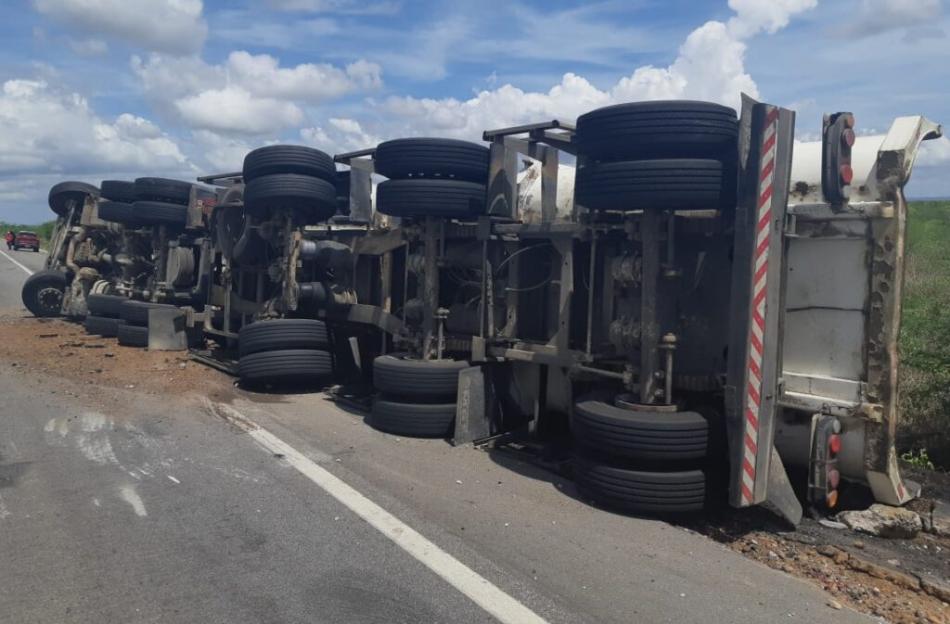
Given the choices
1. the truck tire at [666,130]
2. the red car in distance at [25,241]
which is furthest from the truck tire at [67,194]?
the red car in distance at [25,241]

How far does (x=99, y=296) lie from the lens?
43.7 feet

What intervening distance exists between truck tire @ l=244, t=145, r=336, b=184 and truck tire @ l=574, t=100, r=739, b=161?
15.9 ft

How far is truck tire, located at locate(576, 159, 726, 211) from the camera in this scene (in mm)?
5078

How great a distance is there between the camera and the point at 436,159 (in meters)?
7.32

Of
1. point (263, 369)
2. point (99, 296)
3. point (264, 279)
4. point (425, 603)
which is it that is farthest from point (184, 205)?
point (425, 603)

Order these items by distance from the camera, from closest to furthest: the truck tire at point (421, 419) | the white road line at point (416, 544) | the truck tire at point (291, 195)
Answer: the white road line at point (416, 544) < the truck tire at point (421, 419) < the truck tire at point (291, 195)

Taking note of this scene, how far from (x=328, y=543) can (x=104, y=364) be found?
7148 millimetres

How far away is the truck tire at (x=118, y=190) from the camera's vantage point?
45.0 feet

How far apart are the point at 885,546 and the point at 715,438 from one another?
113 centimetres

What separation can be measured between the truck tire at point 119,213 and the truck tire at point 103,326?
1646mm

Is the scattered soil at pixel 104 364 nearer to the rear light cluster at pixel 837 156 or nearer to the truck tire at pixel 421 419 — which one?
the truck tire at pixel 421 419

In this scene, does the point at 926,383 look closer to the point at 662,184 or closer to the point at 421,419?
the point at 662,184

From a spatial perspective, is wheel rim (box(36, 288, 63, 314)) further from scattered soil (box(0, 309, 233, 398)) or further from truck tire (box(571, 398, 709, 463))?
truck tire (box(571, 398, 709, 463))

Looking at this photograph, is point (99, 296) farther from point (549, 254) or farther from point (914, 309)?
point (914, 309)
